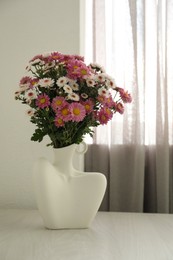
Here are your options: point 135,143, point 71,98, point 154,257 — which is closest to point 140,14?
point 135,143

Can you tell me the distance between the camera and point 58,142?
107 cm

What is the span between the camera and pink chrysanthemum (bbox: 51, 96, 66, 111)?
970 mm

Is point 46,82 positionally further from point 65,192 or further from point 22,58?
point 22,58

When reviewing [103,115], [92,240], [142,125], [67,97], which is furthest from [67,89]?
[142,125]

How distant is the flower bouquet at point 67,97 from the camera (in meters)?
0.98

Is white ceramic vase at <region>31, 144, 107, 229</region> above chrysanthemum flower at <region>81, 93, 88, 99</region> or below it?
below

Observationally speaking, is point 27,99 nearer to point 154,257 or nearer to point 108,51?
point 154,257

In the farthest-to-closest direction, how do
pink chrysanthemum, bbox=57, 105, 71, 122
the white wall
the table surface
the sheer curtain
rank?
the sheer curtain, the white wall, pink chrysanthemum, bbox=57, 105, 71, 122, the table surface

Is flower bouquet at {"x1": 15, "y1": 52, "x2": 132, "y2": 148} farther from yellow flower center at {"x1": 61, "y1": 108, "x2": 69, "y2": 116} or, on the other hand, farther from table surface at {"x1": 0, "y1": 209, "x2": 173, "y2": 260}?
table surface at {"x1": 0, "y1": 209, "x2": 173, "y2": 260}

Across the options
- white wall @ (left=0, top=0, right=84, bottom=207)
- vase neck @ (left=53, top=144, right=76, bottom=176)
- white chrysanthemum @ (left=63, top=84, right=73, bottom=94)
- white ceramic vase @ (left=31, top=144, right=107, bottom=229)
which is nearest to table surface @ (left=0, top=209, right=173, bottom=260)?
white ceramic vase @ (left=31, top=144, right=107, bottom=229)

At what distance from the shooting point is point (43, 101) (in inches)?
38.5

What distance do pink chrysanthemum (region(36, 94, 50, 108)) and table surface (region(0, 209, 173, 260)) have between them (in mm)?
344

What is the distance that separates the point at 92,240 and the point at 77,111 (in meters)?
0.33

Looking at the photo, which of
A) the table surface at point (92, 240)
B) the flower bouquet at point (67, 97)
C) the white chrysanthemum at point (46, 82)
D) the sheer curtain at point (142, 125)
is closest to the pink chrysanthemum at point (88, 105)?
the flower bouquet at point (67, 97)
